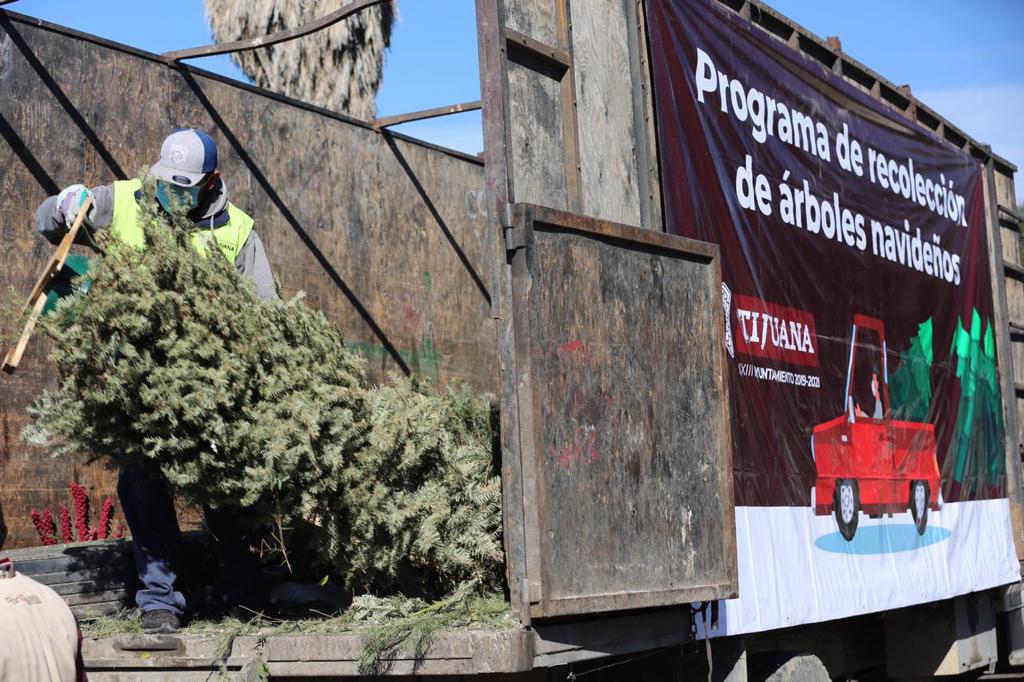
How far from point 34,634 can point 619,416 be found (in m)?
1.93

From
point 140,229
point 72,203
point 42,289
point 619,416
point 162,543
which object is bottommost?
point 162,543

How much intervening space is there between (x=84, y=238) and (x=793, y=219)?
3348 millimetres

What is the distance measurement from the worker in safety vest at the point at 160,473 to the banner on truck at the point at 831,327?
5.89 feet

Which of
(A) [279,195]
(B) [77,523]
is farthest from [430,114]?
(B) [77,523]

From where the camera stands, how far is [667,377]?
4.47m

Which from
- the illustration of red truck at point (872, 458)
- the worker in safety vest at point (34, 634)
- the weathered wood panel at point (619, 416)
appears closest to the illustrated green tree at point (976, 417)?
the illustration of red truck at point (872, 458)

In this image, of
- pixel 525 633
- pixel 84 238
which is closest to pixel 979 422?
pixel 525 633

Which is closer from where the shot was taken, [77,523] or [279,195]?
[77,523]

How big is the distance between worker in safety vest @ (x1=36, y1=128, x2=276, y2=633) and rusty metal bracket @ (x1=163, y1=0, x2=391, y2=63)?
104 centimetres

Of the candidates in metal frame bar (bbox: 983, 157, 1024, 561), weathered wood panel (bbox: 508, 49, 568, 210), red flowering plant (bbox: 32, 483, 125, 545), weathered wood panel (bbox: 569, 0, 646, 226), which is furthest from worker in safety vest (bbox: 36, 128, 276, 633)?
metal frame bar (bbox: 983, 157, 1024, 561)

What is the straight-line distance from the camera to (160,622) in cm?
411

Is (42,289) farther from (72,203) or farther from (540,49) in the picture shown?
(540,49)

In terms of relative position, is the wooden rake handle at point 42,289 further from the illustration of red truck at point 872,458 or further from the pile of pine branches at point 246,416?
the illustration of red truck at point 872,458

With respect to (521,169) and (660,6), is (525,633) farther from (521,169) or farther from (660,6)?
(660,6)
